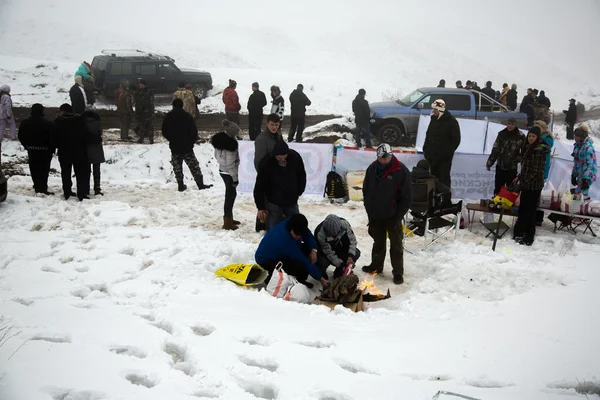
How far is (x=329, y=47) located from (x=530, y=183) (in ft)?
127

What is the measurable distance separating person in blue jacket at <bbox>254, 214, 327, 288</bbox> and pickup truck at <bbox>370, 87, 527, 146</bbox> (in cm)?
939

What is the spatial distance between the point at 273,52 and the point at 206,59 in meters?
7.25

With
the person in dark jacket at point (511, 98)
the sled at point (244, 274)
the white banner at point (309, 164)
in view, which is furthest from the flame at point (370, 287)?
the person in dark jacket at point (511, 98)

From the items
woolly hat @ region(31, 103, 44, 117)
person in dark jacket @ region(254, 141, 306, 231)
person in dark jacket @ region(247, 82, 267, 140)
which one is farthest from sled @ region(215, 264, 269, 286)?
person in dark jacket @ region(247, 82, 267, 140)

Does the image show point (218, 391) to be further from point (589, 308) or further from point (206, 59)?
point (206, 59)

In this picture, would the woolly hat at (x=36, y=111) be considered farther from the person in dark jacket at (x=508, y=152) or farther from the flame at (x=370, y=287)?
the person in dark jacket at (x=508, y=152)

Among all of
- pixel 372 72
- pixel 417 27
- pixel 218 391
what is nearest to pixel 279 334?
pixel 218 391

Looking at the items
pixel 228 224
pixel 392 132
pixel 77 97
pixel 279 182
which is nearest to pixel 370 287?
pixel 279 182

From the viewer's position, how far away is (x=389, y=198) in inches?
250

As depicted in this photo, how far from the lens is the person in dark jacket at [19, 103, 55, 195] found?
30.1ft

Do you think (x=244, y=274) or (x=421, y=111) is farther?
(x=421, y=111)

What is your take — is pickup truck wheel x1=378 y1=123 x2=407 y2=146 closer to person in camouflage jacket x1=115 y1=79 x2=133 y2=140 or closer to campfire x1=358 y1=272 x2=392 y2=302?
person in camouflage jacket x1=115 y1=79 x2=133 y2=140

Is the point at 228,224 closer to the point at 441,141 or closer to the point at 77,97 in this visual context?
the point at 441,141

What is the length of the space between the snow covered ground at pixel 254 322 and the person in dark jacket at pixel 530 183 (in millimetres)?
292
